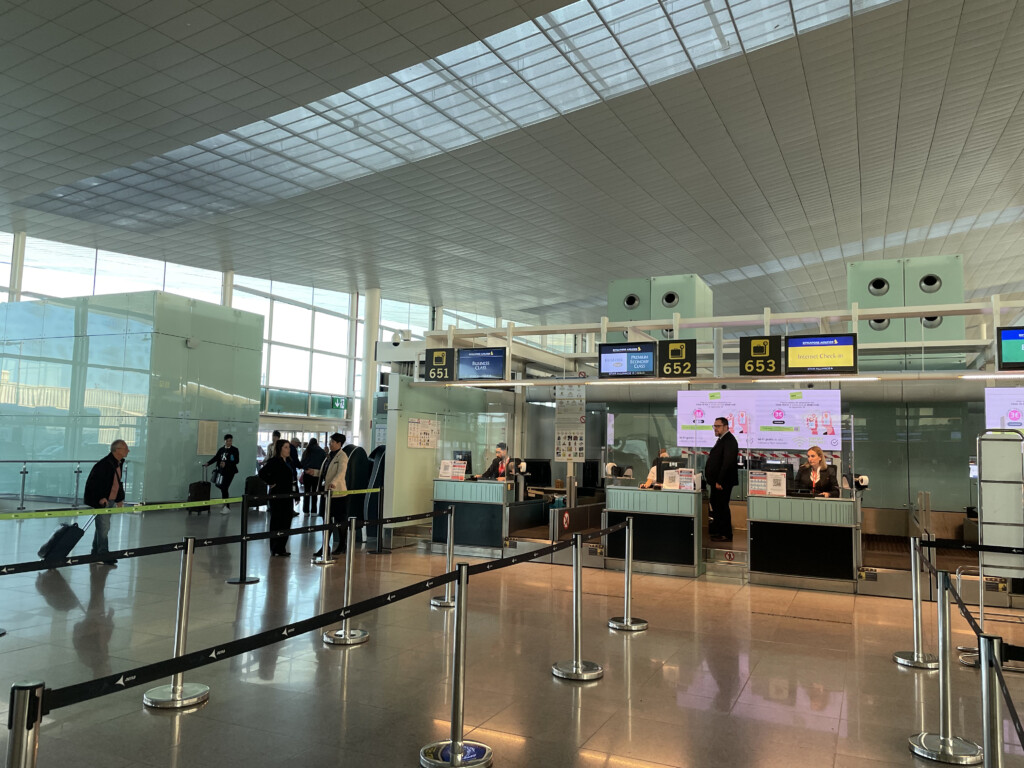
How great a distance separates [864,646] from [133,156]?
15.3 m

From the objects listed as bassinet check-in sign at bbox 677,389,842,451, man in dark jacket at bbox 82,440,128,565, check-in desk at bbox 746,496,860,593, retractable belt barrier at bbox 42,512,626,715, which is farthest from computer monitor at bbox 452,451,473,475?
A: retractable belt barrier at bbox 42,512,626,715

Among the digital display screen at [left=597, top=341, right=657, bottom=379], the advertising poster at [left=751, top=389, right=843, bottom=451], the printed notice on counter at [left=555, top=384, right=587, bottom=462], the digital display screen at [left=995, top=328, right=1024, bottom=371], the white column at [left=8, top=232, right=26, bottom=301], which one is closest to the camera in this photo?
the digital display screen at [left=995, top=328, right=1024, bottom=371]

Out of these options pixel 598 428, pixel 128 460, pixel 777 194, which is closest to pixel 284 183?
pixel 128 460

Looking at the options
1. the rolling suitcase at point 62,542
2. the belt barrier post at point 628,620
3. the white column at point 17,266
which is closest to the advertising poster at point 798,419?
the belt barrier post at point 628,620

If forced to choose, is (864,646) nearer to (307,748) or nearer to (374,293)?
(307,748)

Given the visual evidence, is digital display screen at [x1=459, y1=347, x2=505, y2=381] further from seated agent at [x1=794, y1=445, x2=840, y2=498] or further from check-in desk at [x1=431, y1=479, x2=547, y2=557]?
seated agent at [x1=794, y1=445, x2=840, y2=498]

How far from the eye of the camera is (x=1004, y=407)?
1145 cm

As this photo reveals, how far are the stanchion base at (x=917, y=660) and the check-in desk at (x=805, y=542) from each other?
312cm

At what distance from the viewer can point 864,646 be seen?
6.35 meters

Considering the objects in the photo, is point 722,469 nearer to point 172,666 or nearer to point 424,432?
point 424,432

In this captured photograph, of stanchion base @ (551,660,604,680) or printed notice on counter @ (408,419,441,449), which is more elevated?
printed notice on counter @ (408,419,441,449)

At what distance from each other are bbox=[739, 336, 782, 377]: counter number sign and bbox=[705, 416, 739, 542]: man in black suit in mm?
1721

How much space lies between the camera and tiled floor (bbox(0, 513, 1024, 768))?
154 inches

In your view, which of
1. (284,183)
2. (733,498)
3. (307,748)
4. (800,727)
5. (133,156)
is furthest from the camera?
(284,183)
